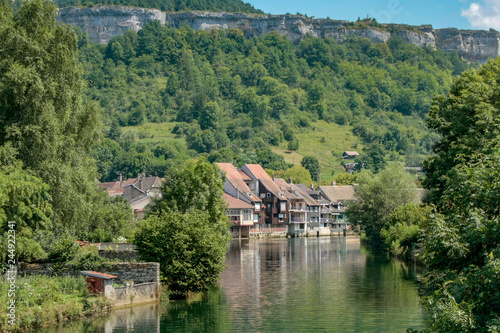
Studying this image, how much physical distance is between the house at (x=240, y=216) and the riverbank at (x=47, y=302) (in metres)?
73.0

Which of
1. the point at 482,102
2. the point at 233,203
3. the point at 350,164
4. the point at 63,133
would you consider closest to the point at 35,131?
the point at 63,133

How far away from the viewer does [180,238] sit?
35156mm

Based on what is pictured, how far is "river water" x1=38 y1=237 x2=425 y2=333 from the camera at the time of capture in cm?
2917

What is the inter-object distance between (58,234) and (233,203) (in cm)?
7023

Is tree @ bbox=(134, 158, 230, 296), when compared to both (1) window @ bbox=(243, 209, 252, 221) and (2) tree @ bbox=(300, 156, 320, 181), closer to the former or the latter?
(1) window @ bbox=(243, 209, 252, 221)

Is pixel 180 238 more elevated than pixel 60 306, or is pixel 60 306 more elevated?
pixel 180 238

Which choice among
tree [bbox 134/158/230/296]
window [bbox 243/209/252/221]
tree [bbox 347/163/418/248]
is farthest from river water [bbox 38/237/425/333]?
window [bbox 243/209/252/221]

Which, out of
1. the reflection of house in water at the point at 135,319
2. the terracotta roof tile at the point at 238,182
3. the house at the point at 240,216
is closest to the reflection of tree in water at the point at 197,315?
the reflection of house in water at the point at 135,319

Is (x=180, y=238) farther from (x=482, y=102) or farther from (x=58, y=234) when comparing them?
(x=482, y=102)

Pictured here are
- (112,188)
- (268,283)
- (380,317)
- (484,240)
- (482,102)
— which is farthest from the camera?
(112,188)

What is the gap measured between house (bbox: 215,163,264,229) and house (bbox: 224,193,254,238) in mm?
1711

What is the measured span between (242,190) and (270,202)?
8.63 meters

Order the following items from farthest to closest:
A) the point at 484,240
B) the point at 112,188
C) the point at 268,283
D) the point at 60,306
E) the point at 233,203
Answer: the point at 112,188 → the point at 233,203 → the point at 268,283 → the point at 60,306 → the point at 484,240

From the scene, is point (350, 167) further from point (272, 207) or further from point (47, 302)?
point (47, 302)
